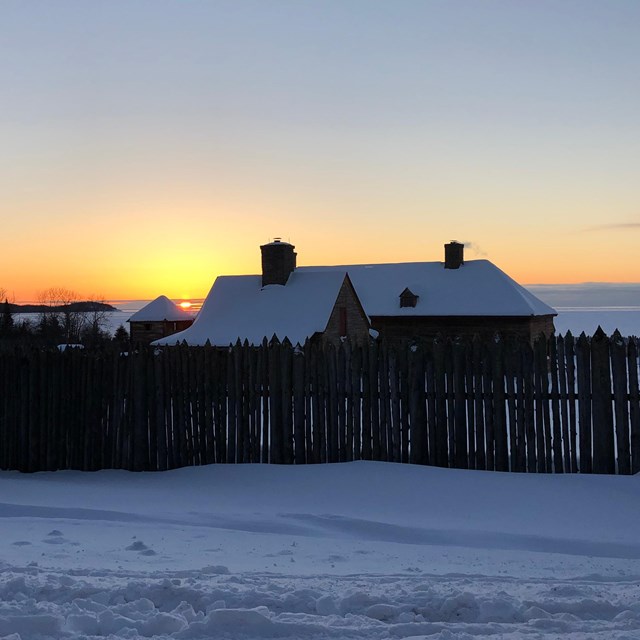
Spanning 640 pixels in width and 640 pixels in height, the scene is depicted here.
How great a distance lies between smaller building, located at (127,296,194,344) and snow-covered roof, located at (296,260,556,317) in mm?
16844

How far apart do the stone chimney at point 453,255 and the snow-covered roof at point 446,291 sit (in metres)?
0.40

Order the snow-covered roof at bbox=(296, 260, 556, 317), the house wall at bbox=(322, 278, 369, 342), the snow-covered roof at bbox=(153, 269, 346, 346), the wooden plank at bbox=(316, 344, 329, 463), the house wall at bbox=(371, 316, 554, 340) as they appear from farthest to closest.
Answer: the snow-covered roof at bbox=(296, 260, 556, 317) → the house wall at bbox=(371, 316, 554, 340) → the house wall at bbox=(322, 278, 369, 342) → the snow-covered roof at bbox=(153, 269, 346, 346) → the wooden plank at bbox=(316, 344, 329, 463)

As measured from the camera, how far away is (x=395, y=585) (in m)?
4.57

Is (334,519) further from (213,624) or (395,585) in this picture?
(213,624)

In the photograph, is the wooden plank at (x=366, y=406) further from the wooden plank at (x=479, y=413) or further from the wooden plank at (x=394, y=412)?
the wooden plank at (x=479, y=413)

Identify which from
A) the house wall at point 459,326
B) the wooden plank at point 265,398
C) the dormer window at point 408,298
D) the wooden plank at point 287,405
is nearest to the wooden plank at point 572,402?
the wooden plank at point 287,405

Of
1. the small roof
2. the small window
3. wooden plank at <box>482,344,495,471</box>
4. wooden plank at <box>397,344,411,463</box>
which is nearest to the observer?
wooden plank at <box>482,344,495,471</box>

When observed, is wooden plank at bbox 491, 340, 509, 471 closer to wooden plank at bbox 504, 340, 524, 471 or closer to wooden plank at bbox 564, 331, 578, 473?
wooden plank at bbox 504, 340, 524, 471

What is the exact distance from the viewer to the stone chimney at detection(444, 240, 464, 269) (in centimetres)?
4548

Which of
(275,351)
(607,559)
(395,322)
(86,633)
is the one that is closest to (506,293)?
(395,322)

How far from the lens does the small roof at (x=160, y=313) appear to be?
189 feet

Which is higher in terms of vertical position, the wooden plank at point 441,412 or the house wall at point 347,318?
the house wall at point 347,318

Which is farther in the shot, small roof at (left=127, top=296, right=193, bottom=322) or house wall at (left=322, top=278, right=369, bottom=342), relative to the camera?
small roof at (left=127, top=296, right=193, bottom=322)

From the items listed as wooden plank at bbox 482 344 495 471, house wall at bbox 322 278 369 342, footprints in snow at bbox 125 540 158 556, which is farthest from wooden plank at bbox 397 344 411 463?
house wall at bbox 322 278 369 342
